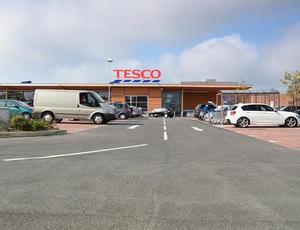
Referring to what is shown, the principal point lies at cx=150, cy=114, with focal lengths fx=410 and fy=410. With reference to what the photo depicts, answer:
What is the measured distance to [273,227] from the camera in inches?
187

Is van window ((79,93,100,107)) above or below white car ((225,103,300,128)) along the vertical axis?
above

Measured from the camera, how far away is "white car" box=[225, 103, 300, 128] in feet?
85.1

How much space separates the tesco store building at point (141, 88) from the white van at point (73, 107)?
30.5m

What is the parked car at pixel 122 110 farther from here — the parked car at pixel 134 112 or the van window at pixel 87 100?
the van window at pixel 87 100

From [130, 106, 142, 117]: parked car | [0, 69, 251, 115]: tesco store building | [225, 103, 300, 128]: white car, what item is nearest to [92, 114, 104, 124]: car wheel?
[225, 103, 300, 128]: white car

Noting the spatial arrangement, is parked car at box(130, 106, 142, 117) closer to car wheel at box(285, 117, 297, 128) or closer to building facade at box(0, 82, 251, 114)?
building facade at box(0, 82, 251, 114)

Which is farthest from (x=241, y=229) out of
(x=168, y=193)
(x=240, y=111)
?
(x=240, y=111)

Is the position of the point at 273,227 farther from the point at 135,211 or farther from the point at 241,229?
the point at 135,211

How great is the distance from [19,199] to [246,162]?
5.69 meters

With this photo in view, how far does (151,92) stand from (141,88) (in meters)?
1.57

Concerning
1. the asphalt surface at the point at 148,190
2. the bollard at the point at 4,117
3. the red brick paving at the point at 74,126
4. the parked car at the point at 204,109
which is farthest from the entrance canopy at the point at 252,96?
the asphalt surface at the point at 148,190

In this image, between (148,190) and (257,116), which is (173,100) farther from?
(148,190)

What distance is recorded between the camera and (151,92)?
5950 cm

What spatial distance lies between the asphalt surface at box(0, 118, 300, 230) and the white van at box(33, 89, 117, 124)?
15705 mm
